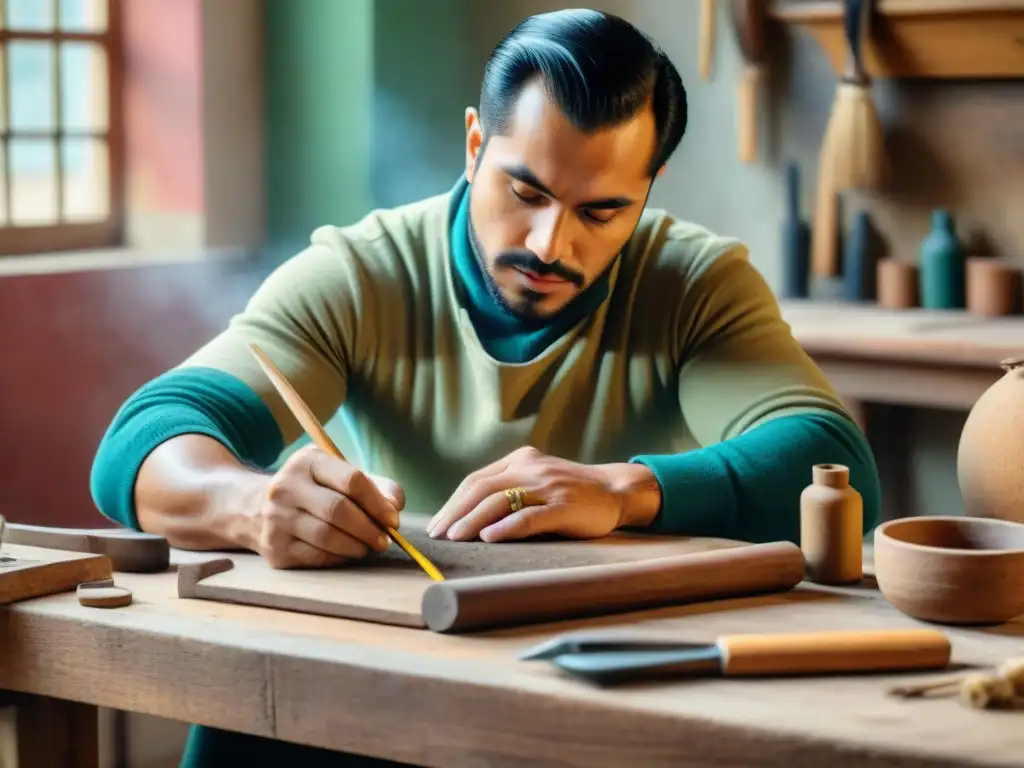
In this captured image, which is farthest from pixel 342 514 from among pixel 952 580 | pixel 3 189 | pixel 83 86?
pixel 83 86

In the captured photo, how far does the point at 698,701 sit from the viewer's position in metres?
1.18

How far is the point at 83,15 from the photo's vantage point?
3.96m

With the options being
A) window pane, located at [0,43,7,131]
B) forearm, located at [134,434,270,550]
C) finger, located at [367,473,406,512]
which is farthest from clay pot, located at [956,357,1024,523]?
window pane, located at [0,43,7,131]

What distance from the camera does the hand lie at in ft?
5.44

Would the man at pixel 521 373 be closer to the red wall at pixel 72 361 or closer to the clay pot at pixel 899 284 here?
the red wall at pixel 72 361

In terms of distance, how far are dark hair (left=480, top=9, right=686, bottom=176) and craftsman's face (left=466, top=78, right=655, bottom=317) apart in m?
0.02

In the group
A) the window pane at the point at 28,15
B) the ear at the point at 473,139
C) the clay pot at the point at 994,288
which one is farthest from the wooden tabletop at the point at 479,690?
the window pane at the point at 28,15

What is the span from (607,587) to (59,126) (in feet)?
9.50

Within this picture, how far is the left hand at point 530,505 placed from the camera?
1657 mm

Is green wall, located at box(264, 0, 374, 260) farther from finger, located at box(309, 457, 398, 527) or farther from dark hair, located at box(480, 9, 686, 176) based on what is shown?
finger, located at box(309, 457, 398, 527)

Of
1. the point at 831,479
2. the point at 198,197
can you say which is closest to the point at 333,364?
the point at 831,479

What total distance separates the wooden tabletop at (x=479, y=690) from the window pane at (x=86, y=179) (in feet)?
8.59

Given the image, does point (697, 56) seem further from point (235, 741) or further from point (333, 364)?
point (235, 741)

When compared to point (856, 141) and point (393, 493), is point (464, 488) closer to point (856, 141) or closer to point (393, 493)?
point (393, 493)
